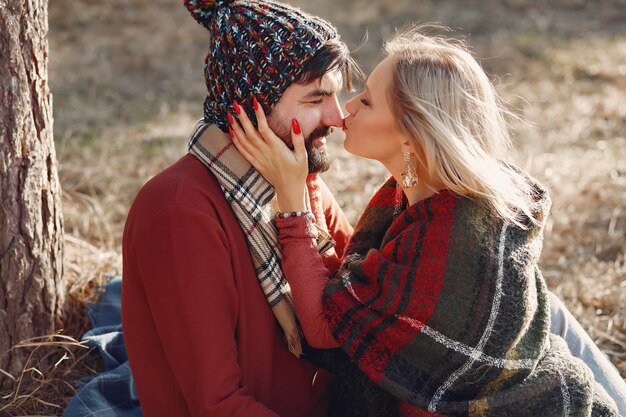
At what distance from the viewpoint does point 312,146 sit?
273 centimetres

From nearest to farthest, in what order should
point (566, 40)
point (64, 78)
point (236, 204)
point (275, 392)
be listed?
1. point (236, 204)
2. point (275, 392)
3. point (64, 78)
4. point (566, 40)

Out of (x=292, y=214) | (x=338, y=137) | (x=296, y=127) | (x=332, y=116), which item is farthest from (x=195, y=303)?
(x=338, y=137)

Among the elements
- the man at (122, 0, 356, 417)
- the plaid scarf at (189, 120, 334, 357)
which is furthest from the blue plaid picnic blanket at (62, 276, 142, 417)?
the plaid scarf at (189, 120, 334, 357)

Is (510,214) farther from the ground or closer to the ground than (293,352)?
farther from the ground

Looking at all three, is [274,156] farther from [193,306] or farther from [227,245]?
[193,306]

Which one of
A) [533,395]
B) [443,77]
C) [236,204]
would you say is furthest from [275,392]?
[443,77]

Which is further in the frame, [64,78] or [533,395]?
[64,78]

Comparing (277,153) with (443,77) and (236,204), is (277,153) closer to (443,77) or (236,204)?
(236,204)

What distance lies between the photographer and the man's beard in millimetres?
2660

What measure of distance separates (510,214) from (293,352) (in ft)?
3.00

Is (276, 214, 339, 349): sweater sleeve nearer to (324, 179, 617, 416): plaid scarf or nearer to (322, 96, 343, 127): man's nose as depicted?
(324, 179, 617, 416): plaid scarf

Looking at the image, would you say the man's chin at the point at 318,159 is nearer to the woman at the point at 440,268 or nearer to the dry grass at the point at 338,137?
the woman at the point at 440,268

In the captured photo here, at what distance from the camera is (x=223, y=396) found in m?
2.39

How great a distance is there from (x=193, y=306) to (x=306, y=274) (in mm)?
428
